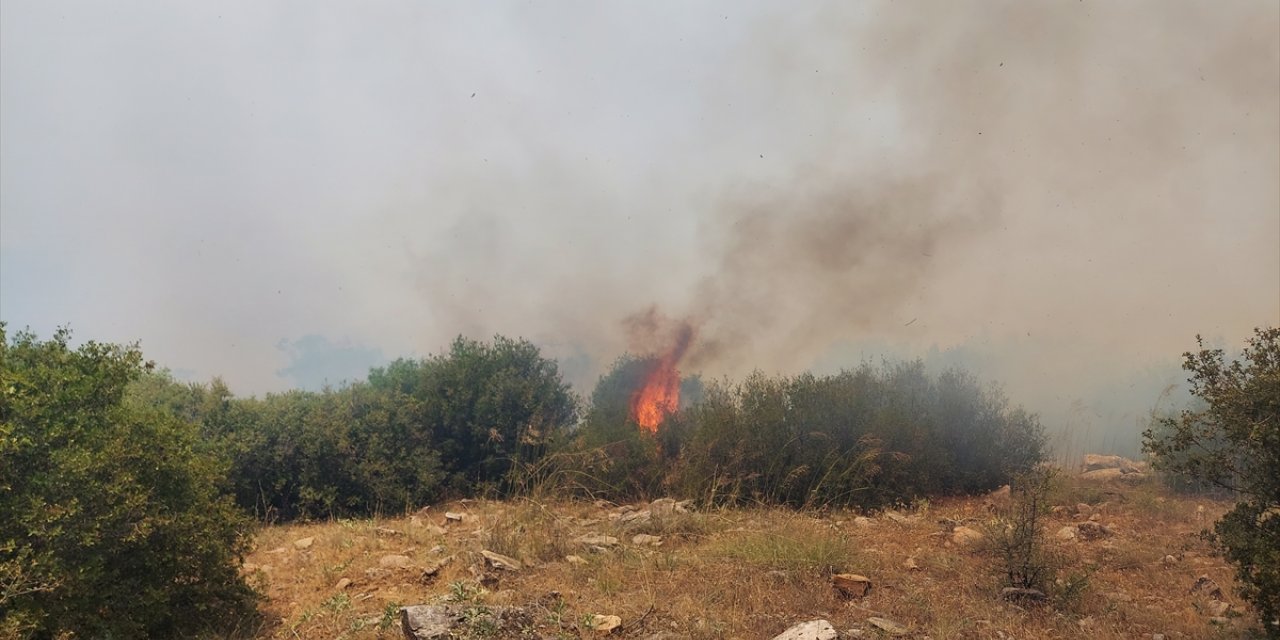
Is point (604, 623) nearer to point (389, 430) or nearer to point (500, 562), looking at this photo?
point (500, 562)

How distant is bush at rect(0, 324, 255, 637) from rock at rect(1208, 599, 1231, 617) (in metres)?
9.66

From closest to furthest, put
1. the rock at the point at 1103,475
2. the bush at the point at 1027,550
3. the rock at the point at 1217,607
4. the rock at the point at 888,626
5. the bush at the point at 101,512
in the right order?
the bush at the point at 101,512 → the rock at the point at 888,626 → the rock at the point at 1217,607 → the bush at the point at 1027,550 → the rock at the point at 1103,475

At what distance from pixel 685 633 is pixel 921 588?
2.80m

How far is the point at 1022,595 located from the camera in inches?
269

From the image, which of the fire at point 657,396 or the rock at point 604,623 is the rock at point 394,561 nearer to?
the rock at point 604,623

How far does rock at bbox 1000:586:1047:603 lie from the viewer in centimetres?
679

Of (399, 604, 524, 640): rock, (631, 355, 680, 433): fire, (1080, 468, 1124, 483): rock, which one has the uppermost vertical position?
(631, 355, 680, 433): fire

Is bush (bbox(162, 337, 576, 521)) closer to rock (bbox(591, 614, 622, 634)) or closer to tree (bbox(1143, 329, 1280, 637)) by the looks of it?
rock (bbox(591, 614, 622, 634))

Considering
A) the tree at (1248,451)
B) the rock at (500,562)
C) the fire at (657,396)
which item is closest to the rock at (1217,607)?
the tree at (1248,451)

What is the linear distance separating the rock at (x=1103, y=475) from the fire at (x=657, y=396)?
32.5ft

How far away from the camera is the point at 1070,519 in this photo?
443 inches

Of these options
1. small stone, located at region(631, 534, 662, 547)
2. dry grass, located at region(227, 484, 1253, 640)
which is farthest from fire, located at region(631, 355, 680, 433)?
small stone, located at region(631, 534, 662, 547)

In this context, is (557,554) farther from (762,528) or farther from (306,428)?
(306,428)

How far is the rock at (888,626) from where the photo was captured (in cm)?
584
